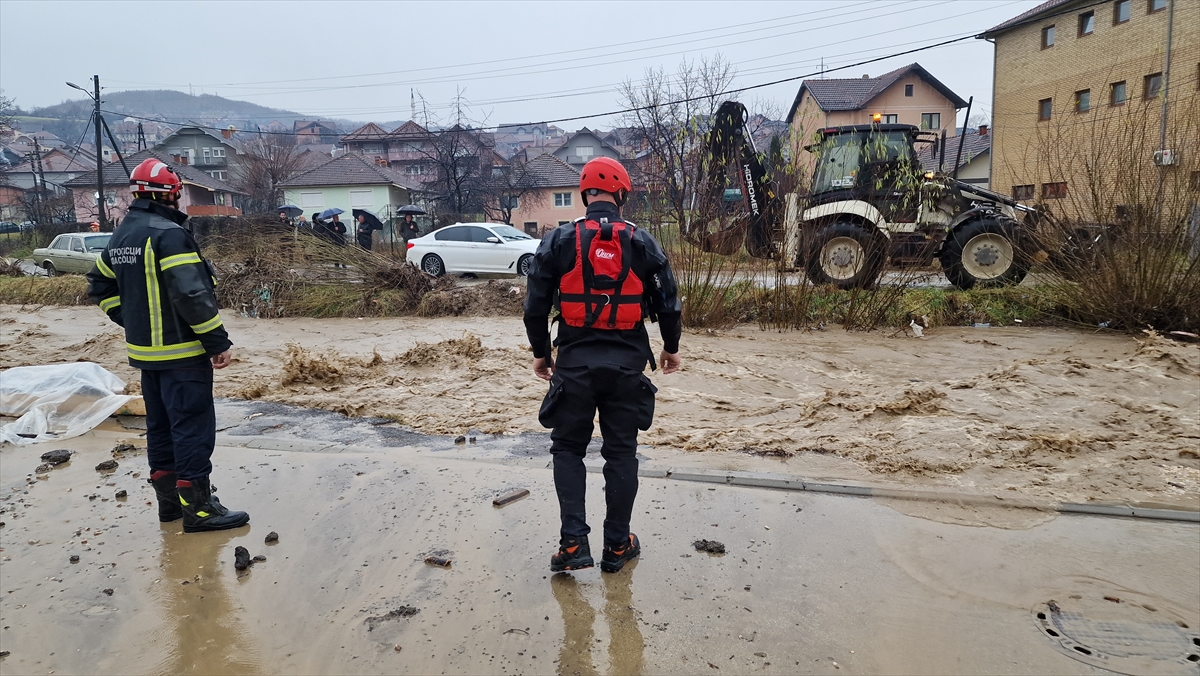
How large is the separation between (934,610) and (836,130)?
9531mm

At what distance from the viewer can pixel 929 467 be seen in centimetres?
458

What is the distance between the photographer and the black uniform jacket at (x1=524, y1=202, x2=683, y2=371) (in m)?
3.16

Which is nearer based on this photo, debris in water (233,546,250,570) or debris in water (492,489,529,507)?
debris in water (233,546,250,570)

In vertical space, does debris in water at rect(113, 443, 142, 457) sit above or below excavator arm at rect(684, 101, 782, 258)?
below

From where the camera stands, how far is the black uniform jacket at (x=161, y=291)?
3.76 metres

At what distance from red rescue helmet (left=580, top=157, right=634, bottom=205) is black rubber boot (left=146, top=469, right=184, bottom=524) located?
274 cm

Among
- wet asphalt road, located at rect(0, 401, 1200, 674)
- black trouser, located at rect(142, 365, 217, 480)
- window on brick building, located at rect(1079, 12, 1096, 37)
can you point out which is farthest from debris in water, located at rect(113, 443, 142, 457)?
window on brick building, located at rect(1079, 12, 1096, 37)

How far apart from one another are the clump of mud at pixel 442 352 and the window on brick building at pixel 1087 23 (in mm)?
29685

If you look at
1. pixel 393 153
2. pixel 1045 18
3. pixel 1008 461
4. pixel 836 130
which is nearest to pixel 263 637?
pixel 1008 461

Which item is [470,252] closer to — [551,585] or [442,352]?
[442,352]

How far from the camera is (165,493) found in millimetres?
4062

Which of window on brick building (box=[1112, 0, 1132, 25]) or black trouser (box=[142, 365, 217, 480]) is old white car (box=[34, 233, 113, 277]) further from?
window on brick building (box=[1112, 0, 1132, 25])

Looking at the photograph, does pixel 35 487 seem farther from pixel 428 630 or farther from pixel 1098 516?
pixel 1098 516

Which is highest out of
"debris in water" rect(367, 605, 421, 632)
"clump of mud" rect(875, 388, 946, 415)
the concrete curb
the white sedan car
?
the white sedan car
